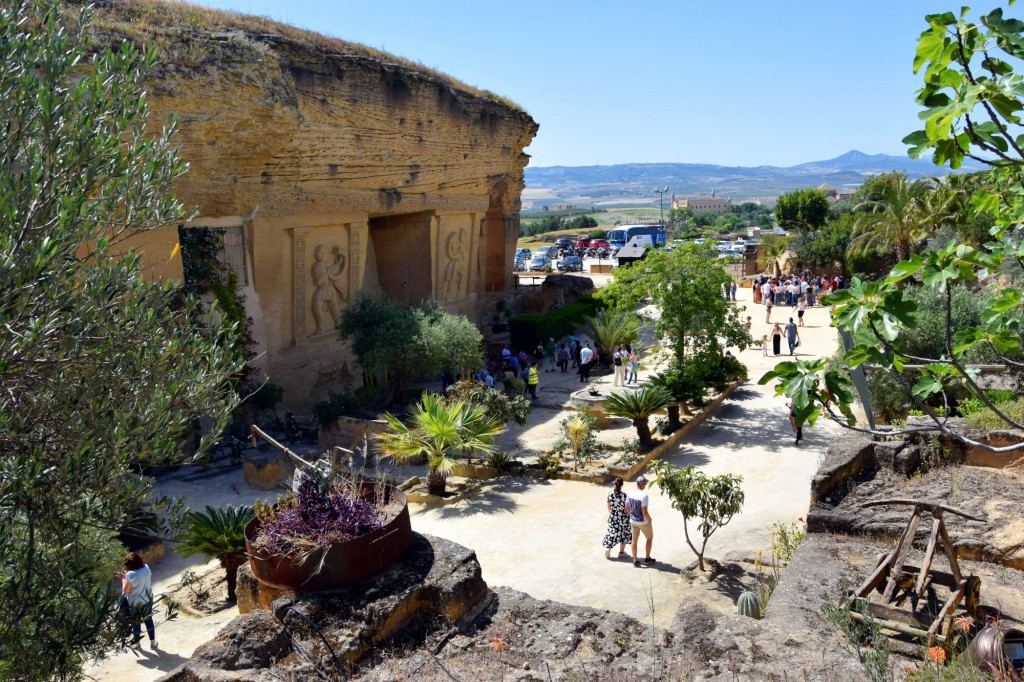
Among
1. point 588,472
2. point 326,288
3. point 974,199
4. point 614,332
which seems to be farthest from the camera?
point 614,332

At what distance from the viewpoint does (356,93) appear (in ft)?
54.6

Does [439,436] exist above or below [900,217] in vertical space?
below

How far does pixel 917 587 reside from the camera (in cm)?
495

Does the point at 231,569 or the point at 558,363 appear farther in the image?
the point at 558,363

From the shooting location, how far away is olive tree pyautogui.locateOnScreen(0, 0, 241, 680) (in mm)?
4078

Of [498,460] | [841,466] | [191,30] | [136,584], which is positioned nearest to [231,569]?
[136,584]

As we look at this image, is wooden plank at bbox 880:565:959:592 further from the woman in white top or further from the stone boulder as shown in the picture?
the woman in white top

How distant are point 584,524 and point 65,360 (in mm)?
6910

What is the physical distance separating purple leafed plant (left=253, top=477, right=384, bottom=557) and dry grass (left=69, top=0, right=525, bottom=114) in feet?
26.1

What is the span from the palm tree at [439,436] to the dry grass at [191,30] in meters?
6.38

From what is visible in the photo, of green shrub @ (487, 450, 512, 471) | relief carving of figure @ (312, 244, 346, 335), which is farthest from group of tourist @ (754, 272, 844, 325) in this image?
green shrub @ (487, 450, 512, 471)

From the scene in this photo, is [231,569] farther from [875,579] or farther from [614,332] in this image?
[614,332]

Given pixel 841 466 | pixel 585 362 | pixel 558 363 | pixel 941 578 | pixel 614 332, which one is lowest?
pixel 558 363

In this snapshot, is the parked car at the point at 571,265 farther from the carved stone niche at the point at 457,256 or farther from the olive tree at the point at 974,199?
the olive tree at the point at 974,199
